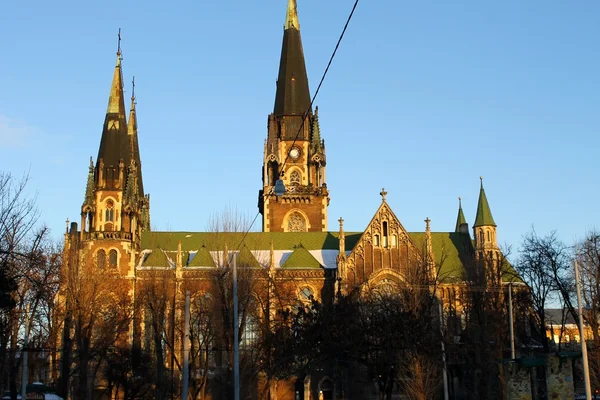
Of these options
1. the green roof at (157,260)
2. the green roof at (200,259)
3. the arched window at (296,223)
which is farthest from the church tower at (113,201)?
the arched window at (296,223)

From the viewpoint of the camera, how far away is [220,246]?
5412cm

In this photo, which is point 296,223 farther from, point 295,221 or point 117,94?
point 117,94

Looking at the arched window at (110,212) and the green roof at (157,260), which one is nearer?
the green roof at (157,260)

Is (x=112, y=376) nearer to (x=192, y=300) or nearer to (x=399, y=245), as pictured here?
(x=192, y=300)

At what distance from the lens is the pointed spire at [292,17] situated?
3428 inches

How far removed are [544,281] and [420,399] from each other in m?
14.8

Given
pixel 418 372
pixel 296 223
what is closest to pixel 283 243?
pixel 296 223

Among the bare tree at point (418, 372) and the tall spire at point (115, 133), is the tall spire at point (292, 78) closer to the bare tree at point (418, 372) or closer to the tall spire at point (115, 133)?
the tall spire at point (115, 133)

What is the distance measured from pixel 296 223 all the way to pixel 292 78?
14986 millimetres

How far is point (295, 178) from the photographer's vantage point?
265 ft

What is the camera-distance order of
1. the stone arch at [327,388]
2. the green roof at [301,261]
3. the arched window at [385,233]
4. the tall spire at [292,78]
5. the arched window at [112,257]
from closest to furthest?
the stone arch at [327,388] < the arched window at [385,233] < the arched window at [112,257] < the green roof at [301,261] < the tall spire at [292,78]

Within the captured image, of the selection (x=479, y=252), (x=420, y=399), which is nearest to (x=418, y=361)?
(x=420, y=399)

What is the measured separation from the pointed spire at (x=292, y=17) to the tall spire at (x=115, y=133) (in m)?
20.0

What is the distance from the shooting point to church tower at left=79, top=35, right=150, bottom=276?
7012 cm
